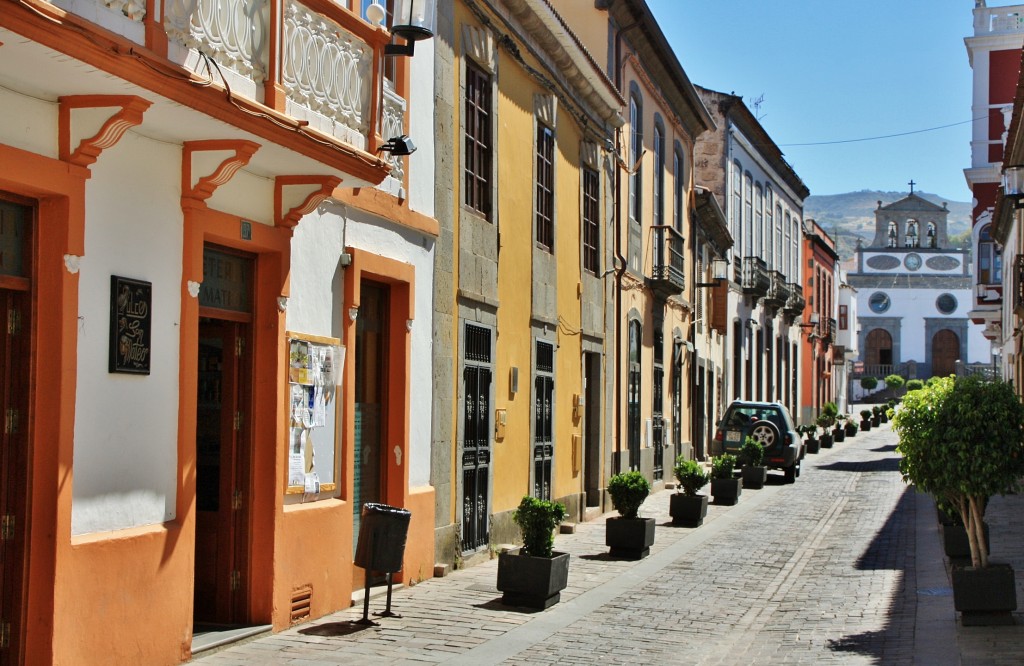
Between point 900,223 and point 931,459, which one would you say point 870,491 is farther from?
point 900,223

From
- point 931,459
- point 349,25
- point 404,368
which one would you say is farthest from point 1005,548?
point 349,25

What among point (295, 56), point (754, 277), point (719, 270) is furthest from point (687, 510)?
point (754, 277)

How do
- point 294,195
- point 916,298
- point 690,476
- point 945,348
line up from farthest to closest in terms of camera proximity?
point 916,298, point 945,348, point 690,476, point 294,195

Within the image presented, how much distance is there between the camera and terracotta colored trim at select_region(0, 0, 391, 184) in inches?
240

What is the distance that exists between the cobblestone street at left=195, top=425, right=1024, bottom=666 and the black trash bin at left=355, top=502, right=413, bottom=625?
0.47 meters

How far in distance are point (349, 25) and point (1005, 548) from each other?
A: 35.7ft

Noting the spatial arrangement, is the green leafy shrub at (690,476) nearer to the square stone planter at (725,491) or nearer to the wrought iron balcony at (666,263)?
the square stone planter at (725,491)

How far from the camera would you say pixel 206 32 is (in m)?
7.71

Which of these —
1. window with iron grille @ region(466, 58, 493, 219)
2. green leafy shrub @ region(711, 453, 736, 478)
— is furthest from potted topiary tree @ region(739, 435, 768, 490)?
window with iron grille @ region(466, 58, 493, 219)

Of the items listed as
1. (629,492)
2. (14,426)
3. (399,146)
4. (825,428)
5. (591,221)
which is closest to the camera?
(14,426)

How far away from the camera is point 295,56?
8.93 metres

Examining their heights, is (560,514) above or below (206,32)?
below

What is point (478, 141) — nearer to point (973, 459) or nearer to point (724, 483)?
point (973, 459)

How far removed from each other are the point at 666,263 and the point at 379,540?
53.9 ft
